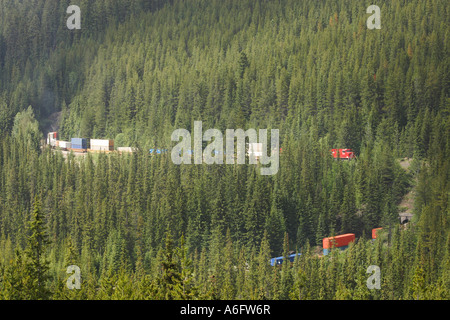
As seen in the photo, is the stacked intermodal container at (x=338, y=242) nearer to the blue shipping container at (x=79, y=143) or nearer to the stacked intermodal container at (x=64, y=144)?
the blue shipping container at (x=79, y=143)

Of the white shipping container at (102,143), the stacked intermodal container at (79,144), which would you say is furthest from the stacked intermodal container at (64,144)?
the white shipping container at (102,143)

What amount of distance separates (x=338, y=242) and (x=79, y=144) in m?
88.2

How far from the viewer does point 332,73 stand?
561ft

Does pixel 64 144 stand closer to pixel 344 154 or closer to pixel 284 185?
pixel 344 154

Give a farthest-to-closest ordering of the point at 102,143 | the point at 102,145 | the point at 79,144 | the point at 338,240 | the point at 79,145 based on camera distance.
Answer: the point at 79,144, the point at 79,145, the point at 102,143, the point at 102,145, the point at 338,240

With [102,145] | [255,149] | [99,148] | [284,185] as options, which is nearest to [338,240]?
[284,185]

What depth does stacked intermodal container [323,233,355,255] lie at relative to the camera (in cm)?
11931

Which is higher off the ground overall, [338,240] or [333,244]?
[333,244]

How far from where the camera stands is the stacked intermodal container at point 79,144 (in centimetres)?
19175

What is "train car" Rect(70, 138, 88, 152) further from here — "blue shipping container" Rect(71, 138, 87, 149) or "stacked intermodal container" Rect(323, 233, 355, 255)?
"stacked intermodal container" Rect(323, 233, 355, 255)

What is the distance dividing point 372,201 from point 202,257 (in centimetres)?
3204

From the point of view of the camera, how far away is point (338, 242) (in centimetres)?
12138

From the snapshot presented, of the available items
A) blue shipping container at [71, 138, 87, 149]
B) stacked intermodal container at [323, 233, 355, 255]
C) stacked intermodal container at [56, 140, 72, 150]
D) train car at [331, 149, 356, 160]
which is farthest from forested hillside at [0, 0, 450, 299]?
blue shipping container at [71, 138, 87, 149]
